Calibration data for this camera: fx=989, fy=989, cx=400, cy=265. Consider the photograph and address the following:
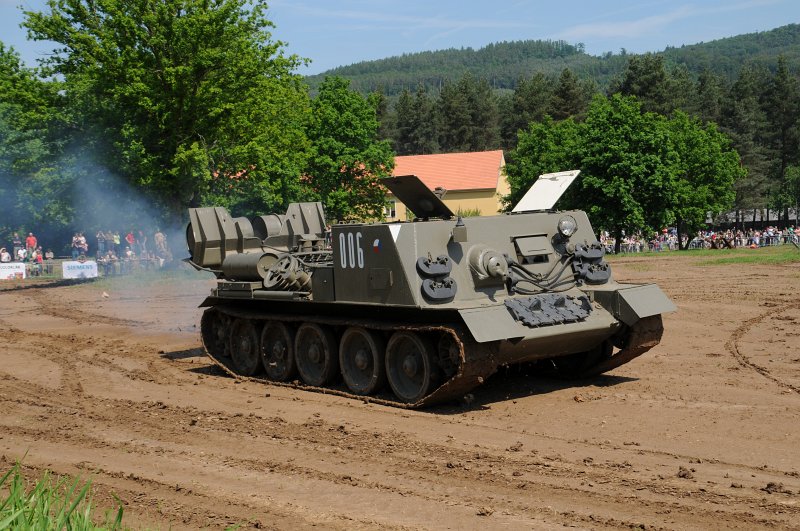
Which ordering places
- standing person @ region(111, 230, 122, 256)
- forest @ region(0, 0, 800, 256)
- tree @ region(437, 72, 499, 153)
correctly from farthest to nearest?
tree @ region(437, 72, 499, 153) → standing person @ region(111, 230, 122, 256) → forest @ region(0, 0, 800, 256)

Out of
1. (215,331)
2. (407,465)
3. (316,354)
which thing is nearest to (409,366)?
(316,354)

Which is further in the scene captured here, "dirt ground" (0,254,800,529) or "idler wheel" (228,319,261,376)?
"idler wheel" (228,319,261,376)

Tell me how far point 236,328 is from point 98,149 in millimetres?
21070

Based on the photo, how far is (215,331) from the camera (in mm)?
16344

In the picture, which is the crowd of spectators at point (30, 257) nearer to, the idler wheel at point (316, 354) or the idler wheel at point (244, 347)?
the idler wheel at point (244, 347)

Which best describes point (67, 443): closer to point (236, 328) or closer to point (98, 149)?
point (236, 328)

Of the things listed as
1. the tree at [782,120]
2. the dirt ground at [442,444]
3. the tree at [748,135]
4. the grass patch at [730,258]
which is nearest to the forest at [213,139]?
the grass patch at [730,258]

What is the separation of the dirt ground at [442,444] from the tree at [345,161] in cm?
3147

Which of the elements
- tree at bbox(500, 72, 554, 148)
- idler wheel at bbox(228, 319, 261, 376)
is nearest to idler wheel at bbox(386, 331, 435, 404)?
idler wheel at bbox(228, 319, 261, 376)

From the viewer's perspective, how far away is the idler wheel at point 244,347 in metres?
15.2

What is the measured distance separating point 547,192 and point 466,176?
57.0 metres

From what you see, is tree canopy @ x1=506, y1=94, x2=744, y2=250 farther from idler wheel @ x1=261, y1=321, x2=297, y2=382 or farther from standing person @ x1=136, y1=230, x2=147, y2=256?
idler wheel @ x1=261, y1=321, x2=297, y2=382

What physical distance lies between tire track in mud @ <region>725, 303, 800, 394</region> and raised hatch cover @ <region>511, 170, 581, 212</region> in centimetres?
353

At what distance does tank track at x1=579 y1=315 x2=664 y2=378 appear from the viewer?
12363 mm
